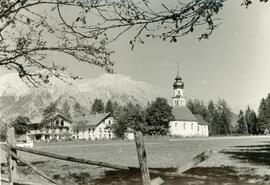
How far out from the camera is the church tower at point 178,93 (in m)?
158

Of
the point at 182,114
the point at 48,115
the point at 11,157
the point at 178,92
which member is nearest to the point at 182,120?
the point at 182,114

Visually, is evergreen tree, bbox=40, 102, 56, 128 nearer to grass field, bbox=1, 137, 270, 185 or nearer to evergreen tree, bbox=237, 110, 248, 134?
evergreen tree, bbox=237, 110, 248, 134

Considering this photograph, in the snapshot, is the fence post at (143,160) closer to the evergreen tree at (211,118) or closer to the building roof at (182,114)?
the building roof at (182,114)

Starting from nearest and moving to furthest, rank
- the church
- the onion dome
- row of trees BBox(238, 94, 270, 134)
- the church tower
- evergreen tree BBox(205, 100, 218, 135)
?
1. row of trees BBox(238, 94, 270, 134)
2. the church
3. evergreen tree BBox(205, 100, 218, 135)
4. the church tower
5. the onion dome

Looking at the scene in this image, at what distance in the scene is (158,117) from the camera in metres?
107

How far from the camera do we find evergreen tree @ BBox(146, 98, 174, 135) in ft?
342

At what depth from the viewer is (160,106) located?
4355 inches

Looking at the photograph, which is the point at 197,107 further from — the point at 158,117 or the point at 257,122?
the point at 158,117

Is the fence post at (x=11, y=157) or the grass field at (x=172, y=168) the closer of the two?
the fence post at (x=11, y=157)

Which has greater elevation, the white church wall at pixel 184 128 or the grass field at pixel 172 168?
the white church wall at pixel 184 128

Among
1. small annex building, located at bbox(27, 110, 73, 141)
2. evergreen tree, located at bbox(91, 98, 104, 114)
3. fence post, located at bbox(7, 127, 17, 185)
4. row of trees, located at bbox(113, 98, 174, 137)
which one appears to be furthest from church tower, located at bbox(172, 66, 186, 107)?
fence post, located at bbox(7, 127, 17, 185)

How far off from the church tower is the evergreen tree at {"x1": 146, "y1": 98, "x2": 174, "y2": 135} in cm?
4692

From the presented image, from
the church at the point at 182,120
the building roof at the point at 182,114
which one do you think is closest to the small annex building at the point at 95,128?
the church at the point at 182,120

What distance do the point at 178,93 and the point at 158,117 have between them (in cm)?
5358
